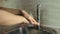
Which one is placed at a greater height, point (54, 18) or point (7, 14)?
point (7, 14)

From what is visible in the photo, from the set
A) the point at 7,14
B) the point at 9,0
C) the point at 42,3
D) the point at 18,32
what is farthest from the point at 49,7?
the point at 18,32

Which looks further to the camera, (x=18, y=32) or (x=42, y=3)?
(x=42, y=3)

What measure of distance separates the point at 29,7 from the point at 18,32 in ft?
2.41

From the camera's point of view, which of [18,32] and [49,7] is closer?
[18,32]

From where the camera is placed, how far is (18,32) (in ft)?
2.33

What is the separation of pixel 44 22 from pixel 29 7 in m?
0.25

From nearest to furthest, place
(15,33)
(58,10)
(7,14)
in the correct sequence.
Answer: (15,33) < (7,14) < (58,10)

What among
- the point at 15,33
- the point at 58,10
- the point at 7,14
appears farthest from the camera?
the point at 58,10

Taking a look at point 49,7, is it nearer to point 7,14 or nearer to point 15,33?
point 7,14

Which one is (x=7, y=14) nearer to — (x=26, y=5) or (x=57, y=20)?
(x=26, y=5)

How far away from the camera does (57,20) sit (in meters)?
1.39

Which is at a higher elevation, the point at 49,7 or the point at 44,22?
the point at 49,7

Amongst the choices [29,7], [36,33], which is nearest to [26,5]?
[29,7]

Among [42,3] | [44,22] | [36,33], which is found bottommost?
[44,22]
